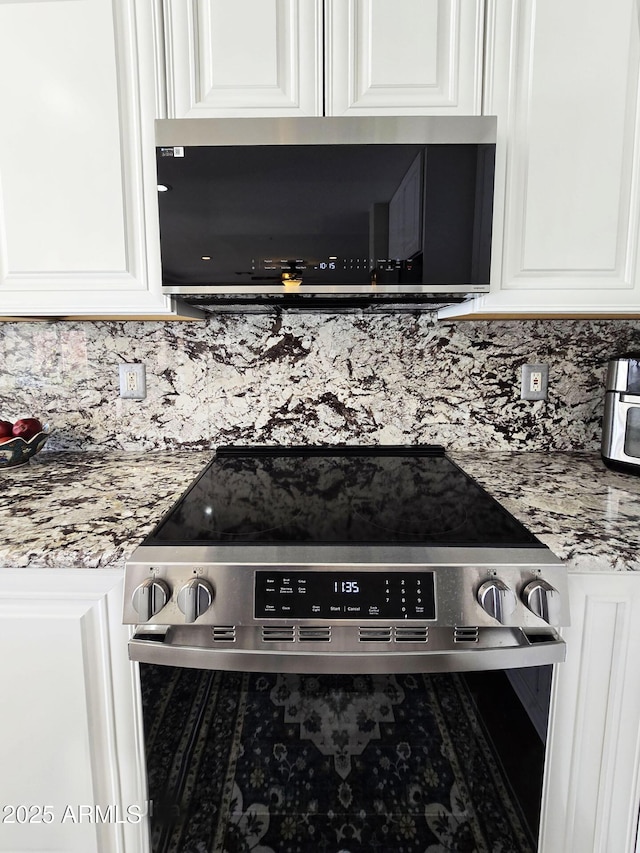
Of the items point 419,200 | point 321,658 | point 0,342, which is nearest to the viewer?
point 321,658

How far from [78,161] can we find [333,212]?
0.64 metres

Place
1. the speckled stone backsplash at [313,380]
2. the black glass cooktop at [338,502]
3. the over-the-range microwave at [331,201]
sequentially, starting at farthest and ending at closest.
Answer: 1. the speckled stone backsplash at [313,380]
2. the over-the-range microwave at [331,201]
3. the black glass cooktop at [338,502]

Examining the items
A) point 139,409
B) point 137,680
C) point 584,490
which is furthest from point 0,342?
point 584,490

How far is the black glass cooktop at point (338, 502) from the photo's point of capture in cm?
95

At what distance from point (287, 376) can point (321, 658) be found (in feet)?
3.02

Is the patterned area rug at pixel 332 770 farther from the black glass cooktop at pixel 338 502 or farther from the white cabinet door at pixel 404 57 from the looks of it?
the white cabinet door at pixel 404 57

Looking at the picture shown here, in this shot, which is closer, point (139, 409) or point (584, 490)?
point (584, 490)

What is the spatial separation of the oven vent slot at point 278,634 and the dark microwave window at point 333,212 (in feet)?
2.44


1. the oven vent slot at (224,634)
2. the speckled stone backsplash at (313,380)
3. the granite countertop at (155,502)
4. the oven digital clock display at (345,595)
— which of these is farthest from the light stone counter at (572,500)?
the oven vent slot at (224,634)

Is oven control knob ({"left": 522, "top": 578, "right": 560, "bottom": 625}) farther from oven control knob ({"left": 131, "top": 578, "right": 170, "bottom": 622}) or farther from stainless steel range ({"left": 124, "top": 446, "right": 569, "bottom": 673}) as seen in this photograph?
oven control knob ({"left": 131, "top": 578, "right": 170, "bottom": 622})

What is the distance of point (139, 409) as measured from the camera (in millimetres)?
1589

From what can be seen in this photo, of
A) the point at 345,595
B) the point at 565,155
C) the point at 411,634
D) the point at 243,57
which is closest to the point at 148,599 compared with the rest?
the point at 345,595

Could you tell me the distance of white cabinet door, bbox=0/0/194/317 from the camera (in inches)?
45.4

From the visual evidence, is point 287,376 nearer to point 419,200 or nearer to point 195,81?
point 419,200
